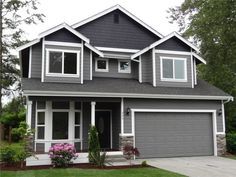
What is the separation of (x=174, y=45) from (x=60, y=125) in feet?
26.3

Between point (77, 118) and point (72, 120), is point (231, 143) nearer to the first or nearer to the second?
point (77, 118)

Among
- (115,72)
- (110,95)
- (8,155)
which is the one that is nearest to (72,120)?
(110,95)

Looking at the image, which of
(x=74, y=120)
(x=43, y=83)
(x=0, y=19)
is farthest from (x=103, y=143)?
(x=0, y=19)

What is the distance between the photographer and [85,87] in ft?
52.7

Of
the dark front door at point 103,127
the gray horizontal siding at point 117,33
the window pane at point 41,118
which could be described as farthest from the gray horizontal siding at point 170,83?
the window pane at point 41,118

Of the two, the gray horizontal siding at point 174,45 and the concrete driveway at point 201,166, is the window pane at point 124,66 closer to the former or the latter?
the gray horizontal siding at point 174,45

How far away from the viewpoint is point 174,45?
18953 mm

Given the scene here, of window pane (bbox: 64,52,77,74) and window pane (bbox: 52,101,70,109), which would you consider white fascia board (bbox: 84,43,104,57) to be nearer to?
window pane (bbox: 64,52,77,74)

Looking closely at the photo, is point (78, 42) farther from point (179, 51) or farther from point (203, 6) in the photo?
point (203, 6)

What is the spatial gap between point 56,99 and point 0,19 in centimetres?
1636

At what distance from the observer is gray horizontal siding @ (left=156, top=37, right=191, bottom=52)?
18.8 m

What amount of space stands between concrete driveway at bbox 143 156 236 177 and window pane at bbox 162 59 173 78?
475 cm

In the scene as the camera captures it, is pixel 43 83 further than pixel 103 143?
No

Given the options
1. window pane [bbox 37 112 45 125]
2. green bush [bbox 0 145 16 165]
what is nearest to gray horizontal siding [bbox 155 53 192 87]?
window pane [bbox 37 112 45 125]
